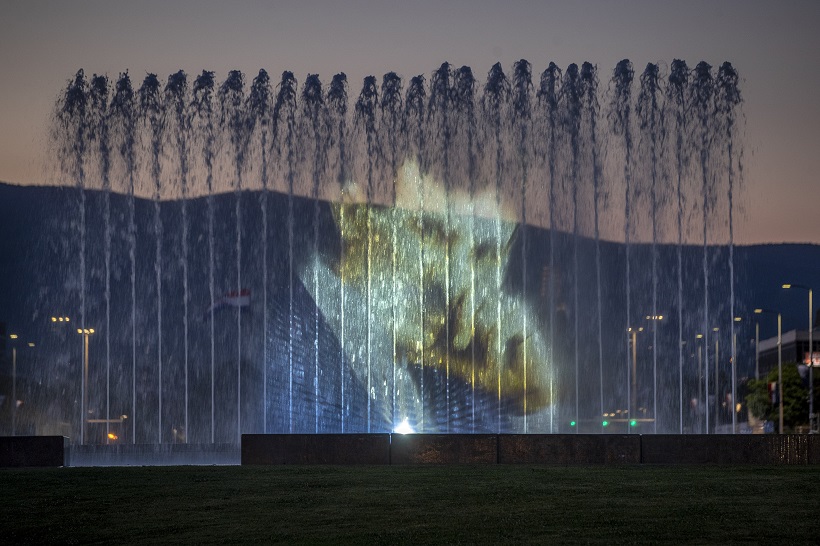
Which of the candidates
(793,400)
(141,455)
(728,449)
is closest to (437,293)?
(141,455)

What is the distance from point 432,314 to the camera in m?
39.6

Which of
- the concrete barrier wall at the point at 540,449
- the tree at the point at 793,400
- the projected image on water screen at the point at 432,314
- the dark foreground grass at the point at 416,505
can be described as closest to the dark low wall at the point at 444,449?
the concrete barrier wall at the point at 540,449

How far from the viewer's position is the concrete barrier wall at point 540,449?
24891 mm

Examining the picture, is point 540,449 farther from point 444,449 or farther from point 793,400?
point 793,400

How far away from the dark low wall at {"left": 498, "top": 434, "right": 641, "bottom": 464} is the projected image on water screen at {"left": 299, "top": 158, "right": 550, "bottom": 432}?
12754 millimetres

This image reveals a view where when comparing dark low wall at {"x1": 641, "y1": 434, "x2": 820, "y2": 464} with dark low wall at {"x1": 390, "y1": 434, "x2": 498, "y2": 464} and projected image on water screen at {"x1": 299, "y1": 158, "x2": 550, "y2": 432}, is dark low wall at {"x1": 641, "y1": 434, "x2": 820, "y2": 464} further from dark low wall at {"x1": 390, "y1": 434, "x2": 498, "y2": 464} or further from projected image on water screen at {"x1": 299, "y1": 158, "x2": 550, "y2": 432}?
projected image on water screen at {"x1": 299, "y1": 158, "x2": 550, "y2": 432}

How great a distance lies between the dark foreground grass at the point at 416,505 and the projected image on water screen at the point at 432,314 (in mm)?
15001

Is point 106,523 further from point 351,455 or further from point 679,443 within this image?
point 679,443

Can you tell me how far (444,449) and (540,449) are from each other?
1981 mm

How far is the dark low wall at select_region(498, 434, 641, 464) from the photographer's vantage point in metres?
24.9

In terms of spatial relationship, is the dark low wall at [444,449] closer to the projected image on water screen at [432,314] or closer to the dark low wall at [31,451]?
the dark low wall at [31,451]

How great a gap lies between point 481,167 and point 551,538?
95.3 ft

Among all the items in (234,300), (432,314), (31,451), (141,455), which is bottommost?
(141,455)

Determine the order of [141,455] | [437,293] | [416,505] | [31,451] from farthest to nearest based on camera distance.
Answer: [437,293] < [141,455] < [31,451] < [416,505]
